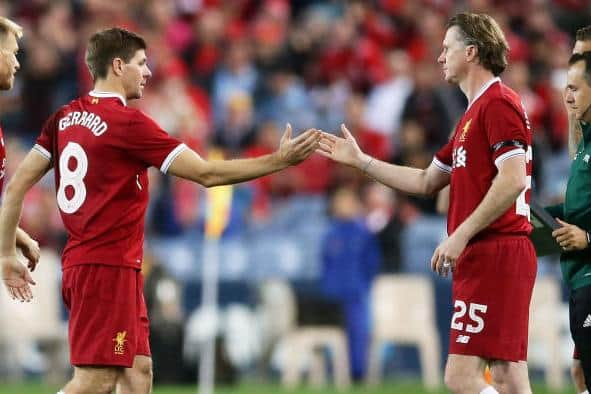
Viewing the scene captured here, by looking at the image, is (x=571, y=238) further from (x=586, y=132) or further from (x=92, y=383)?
(x=92, y=383)

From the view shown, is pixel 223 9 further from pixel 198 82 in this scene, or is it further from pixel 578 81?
pixel 578 81

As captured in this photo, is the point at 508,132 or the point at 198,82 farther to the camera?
the point at 198,82

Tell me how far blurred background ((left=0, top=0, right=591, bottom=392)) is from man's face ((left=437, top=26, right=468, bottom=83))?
21.2 ft

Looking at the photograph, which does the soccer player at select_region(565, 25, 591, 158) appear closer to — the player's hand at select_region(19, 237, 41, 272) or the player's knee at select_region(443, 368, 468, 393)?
the player's knee at select_region(443, 368, 468, 393)

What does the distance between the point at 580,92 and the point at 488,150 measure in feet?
2.17

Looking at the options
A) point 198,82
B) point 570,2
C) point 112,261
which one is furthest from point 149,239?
point 112,261

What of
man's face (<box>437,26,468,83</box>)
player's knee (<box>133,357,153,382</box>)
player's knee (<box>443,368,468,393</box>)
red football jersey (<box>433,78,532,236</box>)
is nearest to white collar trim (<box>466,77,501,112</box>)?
red football jersey (<box>433,78,532,236</box>)

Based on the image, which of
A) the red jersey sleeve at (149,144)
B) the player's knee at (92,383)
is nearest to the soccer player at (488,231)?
the red jersey sleeve at (149,144)

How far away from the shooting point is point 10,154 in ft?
54.3

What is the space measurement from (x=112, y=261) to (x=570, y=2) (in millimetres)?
13130

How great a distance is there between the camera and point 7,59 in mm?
7953

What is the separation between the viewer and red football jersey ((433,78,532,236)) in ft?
23.5

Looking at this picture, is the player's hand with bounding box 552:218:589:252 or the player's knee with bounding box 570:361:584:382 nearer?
the player's hand with bounding box 552:218:589:252

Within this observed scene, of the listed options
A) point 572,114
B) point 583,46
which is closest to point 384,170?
point 572,114
